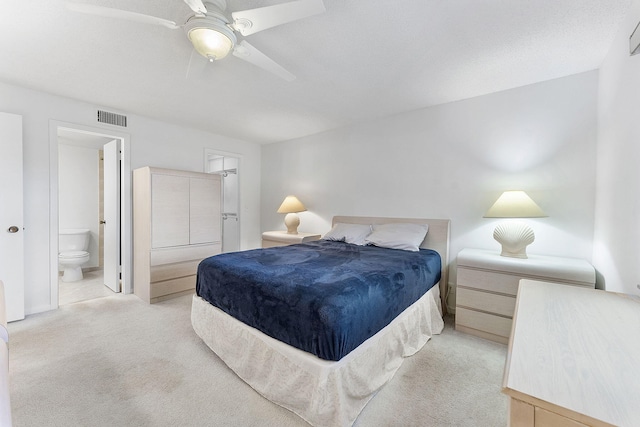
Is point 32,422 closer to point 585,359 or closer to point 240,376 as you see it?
point 240,376

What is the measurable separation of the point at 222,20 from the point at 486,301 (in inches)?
117

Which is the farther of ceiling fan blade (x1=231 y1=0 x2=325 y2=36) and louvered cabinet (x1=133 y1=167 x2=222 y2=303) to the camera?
louvered cabinet (x1=133 y1=167 x2=222 y2=303)

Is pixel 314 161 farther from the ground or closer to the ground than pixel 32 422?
farther from the ground

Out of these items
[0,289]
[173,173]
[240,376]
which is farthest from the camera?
[173,173]

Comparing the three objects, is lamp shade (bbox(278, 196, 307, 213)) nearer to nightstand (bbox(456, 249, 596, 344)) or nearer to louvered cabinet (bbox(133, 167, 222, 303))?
louvered cabinet (bbox(133, 167, 222, 303))

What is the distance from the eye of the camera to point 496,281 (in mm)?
2340

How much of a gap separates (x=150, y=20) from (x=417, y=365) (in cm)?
284

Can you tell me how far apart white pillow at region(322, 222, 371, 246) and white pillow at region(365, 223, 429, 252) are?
0.13 m

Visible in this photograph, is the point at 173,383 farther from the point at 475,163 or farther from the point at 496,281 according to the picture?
the point at 475,163

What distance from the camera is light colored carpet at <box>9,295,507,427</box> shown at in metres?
1.50

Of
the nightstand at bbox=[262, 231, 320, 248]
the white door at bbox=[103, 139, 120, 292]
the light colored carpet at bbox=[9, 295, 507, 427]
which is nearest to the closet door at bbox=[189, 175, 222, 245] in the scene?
the nightstand at bbox=[262, 231, 320, 248]

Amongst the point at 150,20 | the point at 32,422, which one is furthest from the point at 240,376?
the point at 150,20

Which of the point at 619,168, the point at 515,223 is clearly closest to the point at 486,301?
the point at 515,223

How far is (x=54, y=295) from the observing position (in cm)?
300
